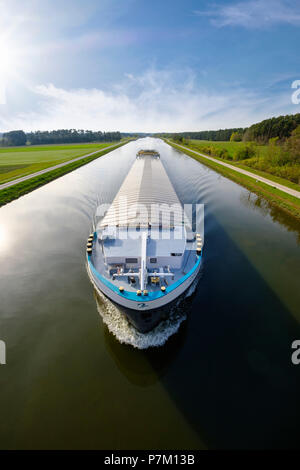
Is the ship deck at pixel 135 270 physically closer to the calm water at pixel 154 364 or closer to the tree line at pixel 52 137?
the calm water at pixel 154 364

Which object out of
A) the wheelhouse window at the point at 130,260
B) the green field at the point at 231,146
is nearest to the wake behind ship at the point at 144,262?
the wheelhouse window at the point at 130,260

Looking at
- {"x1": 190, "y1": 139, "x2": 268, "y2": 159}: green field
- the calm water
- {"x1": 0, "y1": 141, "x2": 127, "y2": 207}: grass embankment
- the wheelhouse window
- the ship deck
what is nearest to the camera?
the calm water

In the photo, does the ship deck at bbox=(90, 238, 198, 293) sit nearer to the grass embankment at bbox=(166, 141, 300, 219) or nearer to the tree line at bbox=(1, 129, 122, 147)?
the grass embankment at bbox=(166, 141, 300, 219)

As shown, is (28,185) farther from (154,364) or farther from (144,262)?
(154,364)

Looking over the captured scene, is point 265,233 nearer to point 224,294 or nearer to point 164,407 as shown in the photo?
point 224,294

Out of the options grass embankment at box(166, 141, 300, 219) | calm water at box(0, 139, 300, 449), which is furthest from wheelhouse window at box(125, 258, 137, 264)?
grass embankment at box(166, 141, 300, 219)

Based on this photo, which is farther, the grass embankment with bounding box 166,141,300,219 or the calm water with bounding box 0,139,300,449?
the grass embankment with bounding box 166,141,300,219
